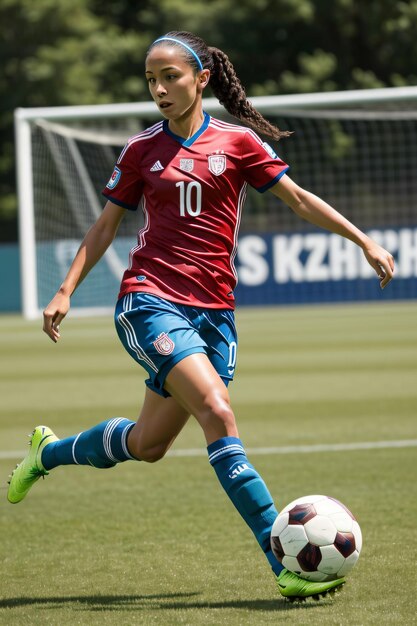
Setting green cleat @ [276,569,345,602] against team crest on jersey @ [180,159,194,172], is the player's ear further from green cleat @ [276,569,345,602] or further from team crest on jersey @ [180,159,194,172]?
green cleat @ [276,569,345,602]

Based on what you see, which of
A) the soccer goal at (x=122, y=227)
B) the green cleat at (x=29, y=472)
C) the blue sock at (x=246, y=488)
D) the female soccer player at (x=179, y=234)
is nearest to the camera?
the blue sock at (x=246, y=488)

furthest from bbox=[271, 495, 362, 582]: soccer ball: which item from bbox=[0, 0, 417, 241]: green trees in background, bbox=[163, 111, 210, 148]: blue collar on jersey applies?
bbox=[0, 0, 417, 241]: green trees in background

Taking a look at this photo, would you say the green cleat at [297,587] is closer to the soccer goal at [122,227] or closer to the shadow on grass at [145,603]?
the shadow on grass at [145,603]

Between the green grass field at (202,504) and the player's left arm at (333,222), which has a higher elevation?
the player's left arm at (333,222)

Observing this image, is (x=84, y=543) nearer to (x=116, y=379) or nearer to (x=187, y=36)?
(x=187, y=36)

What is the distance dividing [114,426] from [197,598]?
3.17 ft

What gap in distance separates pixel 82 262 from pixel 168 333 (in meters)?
0.57

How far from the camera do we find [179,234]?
4.77m

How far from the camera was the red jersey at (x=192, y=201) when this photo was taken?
475 centimetres

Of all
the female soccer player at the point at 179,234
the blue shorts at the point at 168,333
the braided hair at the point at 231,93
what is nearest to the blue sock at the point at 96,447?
the female soccer player at the point at 179,234

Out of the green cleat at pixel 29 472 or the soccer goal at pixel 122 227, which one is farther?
the soccer goal at pixel 122 227

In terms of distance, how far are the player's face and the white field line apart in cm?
376

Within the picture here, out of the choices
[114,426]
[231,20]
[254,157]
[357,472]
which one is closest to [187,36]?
[254,157]

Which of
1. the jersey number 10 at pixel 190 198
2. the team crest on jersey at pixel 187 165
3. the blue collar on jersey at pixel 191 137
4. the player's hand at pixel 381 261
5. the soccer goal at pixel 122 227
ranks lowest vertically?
the soccer goal at pixel 122 227
